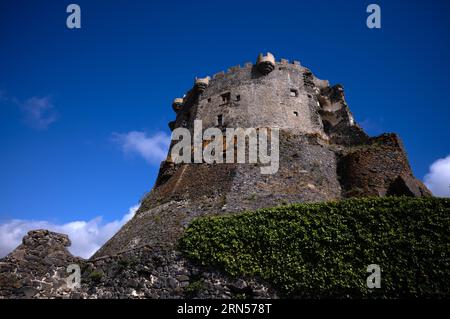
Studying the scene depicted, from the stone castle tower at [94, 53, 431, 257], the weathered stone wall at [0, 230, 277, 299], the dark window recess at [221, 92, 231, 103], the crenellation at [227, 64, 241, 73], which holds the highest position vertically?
the crenellation at [227, 64, 241, 73]

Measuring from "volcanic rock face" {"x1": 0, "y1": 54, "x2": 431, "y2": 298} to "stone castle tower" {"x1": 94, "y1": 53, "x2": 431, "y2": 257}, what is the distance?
0.07 meters

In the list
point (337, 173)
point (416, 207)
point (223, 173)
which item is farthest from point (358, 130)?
point (416, 207)

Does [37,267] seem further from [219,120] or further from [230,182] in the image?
[219,120]

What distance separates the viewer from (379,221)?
576 inches

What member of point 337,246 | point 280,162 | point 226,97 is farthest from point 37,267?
point 226,97

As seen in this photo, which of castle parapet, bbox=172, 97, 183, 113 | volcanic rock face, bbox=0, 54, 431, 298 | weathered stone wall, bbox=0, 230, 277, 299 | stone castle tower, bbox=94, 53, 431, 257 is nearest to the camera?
weathered stone wall, bbox=0, 230, 277, 299

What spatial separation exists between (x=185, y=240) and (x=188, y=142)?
12.8 m

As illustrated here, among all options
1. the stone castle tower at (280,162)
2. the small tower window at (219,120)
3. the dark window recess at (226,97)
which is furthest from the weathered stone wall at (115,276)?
the dark window recess at (226,97)

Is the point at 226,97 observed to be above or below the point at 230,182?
above

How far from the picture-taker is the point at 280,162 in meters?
23.3

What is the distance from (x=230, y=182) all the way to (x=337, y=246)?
328 inches

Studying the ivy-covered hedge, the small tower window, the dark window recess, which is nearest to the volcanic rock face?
the small tower window

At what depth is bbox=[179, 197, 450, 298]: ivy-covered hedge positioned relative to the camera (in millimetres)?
13414

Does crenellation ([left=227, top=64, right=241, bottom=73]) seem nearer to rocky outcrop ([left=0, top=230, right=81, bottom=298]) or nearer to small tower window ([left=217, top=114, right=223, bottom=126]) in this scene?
small tower window ([left=217, top=114, right=223, bottom=126])
